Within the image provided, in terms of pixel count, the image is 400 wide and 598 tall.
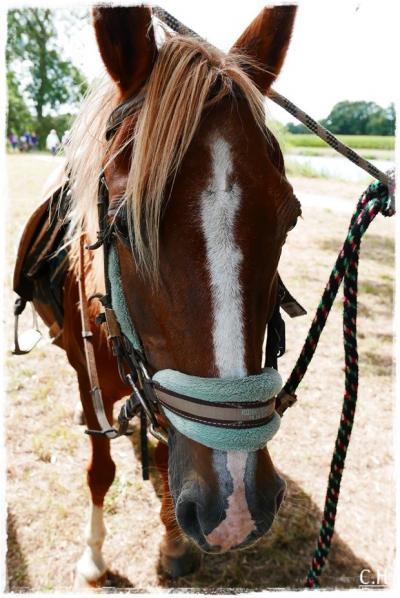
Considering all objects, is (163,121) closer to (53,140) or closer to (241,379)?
(241,379)

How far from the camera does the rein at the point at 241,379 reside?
114 centimetres

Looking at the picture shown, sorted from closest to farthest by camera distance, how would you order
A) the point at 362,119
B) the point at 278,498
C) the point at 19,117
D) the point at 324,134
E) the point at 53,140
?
the point at 278,498, the point at 324,134, the point at 53,140, the point at 362,119, the point at 19,117

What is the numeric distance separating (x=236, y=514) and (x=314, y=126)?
1282 mm

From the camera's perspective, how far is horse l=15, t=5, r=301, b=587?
1148 millimetres

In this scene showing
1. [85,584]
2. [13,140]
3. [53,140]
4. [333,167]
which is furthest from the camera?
[13,140]

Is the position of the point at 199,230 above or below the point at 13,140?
below

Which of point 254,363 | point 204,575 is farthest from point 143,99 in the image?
point 204,575

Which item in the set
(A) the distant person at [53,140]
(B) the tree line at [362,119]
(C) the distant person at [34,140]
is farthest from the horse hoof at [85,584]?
(C) the distant person at [34,140]

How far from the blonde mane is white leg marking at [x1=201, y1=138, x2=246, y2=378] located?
143 mm

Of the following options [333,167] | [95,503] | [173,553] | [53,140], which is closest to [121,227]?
[95,503]

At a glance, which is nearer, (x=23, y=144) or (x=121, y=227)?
(x=121, y=227)

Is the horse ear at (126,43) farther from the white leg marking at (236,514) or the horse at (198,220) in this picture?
the white leg marking at (236,514)

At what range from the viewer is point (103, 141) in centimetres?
152

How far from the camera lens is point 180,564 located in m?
2.55
